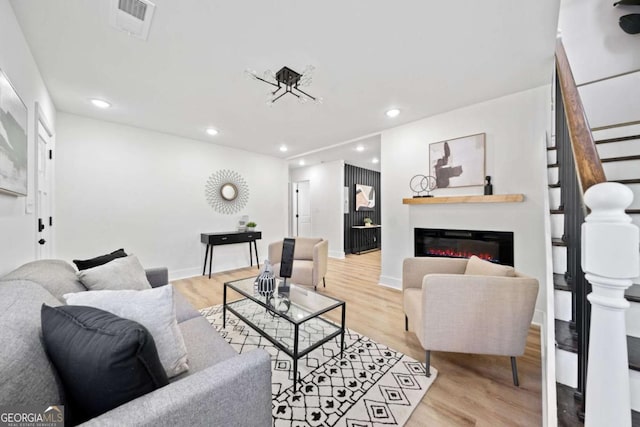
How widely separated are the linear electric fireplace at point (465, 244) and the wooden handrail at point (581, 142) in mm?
1939

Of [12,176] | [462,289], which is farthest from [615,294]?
[12,176]

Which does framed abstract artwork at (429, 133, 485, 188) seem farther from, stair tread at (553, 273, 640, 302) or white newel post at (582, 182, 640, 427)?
white newel post at (582, 182, 640, 427)

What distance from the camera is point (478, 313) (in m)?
1.58

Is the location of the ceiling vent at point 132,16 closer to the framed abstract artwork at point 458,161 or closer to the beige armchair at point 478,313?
the beige armchair at point 478,313

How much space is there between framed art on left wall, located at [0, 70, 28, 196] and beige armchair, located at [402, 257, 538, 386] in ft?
8.52

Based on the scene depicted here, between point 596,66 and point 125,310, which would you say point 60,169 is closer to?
point 125,310

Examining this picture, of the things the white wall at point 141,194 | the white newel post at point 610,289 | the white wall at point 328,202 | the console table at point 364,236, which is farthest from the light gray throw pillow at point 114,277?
the console table at point 364,236

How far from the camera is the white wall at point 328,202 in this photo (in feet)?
19.3

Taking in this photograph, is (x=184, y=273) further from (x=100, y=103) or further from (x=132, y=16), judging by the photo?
(x=132, y=16)

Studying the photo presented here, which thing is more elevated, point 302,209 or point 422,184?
point 422,184

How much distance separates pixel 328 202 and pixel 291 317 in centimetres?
450

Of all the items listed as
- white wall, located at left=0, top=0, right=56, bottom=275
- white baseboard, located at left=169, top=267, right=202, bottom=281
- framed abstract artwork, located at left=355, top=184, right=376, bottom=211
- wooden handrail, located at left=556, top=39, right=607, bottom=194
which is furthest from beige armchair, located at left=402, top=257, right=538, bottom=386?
framed abstract artwork, located at left=355, top=184, right=376, bottom=211

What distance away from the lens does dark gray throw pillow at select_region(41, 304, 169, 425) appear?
2.20 ft

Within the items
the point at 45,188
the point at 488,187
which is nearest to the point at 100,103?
the point at 45,188
